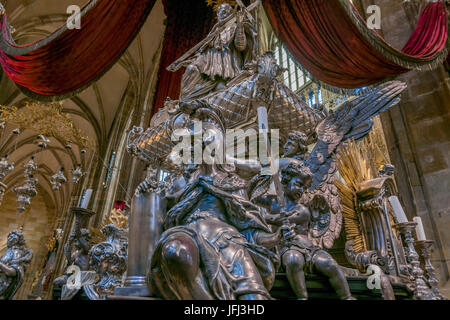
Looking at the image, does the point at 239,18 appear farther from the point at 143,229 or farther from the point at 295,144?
the point at 143,229

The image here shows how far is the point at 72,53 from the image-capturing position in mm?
4043

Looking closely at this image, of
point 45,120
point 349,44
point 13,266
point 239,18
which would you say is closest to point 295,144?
point 239,18

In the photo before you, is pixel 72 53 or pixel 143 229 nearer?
pixel 143 229

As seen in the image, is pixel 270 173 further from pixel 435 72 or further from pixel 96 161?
pixel 96 161

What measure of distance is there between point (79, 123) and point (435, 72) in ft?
43.6

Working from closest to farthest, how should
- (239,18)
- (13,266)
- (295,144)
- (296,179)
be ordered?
(296,179) < (295,144) < (13,266) < (239,18)

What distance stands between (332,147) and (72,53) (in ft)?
12.4

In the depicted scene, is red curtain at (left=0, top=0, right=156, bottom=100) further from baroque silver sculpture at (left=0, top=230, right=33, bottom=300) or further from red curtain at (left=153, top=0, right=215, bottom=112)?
baroque silver sculpture at (left=0, top=230, right=33, bottom=300)

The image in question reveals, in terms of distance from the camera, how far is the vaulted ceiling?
29.0 ft

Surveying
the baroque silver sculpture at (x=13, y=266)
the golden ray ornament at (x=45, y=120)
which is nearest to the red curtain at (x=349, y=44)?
the baroque silver sculpture at (x=13, y=266)

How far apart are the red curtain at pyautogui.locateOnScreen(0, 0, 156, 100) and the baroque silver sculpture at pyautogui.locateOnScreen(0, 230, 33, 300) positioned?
216 cm

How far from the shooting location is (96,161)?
37.0 ft

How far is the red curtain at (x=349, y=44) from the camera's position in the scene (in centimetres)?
326

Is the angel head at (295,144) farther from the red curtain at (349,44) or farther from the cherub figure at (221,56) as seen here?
the red curtain at (349,44)
